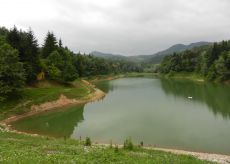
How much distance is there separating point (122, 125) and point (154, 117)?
28.6 ft

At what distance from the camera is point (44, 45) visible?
315 feet

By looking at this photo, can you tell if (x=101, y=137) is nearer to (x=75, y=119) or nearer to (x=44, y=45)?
(x=75, y=119)

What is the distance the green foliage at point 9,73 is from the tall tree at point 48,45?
110 ft

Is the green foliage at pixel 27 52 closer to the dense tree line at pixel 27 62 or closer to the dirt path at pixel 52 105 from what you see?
the dense tree line at pixel 27 62

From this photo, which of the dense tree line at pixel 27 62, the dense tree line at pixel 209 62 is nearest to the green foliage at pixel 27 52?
the dense tree line at pixel 27 62

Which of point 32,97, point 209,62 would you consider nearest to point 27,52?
point 32,97

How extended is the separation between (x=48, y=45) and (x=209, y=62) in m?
82.8

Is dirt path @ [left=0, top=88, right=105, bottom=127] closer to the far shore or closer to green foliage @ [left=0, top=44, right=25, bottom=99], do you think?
the far shore

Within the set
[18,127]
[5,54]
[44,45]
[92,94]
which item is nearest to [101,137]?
[18,127]

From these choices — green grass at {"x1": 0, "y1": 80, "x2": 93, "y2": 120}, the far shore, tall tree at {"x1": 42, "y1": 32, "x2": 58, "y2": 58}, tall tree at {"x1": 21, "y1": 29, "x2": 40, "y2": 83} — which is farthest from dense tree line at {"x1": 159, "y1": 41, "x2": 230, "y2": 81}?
tall tree at {"x1": 21, "y1": 29, "x2": 40, "y2": 83}

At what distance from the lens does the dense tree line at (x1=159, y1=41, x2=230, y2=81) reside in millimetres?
127062

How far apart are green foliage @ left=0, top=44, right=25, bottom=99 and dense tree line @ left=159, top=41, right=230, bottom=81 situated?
299ft

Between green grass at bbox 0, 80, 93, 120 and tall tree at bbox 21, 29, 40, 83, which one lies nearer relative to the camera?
green grass at bbox 0, 80, 93, 120

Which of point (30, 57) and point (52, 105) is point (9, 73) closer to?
point (52, 105)
